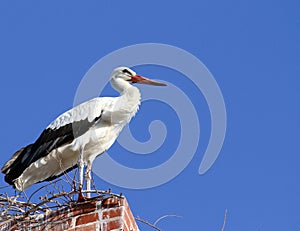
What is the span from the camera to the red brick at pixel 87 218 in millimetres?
6277

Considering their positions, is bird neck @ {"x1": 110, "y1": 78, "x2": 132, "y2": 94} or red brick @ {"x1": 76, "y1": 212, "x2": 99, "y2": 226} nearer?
red brick @ {"x1": 76, "y1": 212, "x2": 99, "y2": 226}

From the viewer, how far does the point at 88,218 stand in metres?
6.31

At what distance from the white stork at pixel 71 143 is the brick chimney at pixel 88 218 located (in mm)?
2707

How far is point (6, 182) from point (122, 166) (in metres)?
1.25

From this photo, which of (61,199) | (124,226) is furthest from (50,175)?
(124,226)

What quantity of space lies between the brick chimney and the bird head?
13.0ft

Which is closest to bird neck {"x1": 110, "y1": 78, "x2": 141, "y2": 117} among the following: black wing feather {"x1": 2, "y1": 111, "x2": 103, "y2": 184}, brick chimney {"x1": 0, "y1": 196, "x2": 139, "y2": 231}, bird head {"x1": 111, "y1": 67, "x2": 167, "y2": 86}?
bird head {"x1": 111, "y1": 67, "x2": 167, "y2": 86}

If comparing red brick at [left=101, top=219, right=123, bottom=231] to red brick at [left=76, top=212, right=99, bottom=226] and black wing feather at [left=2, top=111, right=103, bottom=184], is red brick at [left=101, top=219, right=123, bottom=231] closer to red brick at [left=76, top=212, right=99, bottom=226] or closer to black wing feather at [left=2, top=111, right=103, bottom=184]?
red brick at [left=76, top=212, right=99, bottom=226]

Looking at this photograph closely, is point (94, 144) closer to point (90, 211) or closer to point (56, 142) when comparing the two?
point (56, 142)

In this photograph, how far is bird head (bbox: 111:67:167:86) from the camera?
10.3 meters

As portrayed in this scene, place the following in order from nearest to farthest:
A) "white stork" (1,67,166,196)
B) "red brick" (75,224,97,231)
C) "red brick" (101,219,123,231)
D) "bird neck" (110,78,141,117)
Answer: "red brick" (101,219,123,231), "red brick" (75,224,97,231), "white stork" (1,67,166,196), "bird neck" (110,78,141,117)

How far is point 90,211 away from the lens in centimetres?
635

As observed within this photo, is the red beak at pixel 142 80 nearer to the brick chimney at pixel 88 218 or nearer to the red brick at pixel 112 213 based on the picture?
the brick chimney at pixel 88 218

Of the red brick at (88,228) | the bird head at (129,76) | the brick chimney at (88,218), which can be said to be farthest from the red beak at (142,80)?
the red brick at (88,228)
